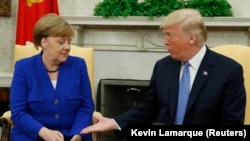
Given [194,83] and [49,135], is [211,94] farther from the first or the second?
[49,135]

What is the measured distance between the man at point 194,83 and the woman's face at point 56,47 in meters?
0.50

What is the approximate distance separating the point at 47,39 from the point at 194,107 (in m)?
0.92

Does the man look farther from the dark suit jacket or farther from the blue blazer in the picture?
the blue blazer

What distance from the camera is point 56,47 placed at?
2543mm

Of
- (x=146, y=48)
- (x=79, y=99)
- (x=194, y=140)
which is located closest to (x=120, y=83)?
(x=146, y=48)

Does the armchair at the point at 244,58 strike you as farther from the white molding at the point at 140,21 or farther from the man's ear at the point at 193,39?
the white molding at the point at 140,21

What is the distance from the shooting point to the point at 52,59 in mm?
2574

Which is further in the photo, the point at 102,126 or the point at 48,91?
the point at 48,91

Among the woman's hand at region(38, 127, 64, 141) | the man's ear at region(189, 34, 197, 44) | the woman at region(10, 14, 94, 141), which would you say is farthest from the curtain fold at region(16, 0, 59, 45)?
the man's ear at region(189, 34, 197, 44)

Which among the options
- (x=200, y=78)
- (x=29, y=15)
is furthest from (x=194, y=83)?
(x=29, y=15)

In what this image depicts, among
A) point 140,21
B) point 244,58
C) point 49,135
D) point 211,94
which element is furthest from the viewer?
point 140,21

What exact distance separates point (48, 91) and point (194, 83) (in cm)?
83

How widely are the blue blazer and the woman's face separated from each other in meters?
0.07

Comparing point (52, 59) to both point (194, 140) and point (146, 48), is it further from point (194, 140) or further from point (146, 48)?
point (146, 48)
